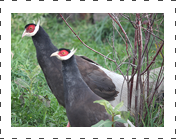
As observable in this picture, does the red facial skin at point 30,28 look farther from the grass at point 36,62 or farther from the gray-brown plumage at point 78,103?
the gray-brown plumage at point 78,103

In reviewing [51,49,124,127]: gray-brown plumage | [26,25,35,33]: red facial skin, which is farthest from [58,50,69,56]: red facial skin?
[26,25,35,33]: red facial skin

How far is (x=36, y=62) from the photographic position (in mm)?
3260

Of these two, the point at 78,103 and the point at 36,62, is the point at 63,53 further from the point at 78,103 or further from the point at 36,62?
the point at 36,62

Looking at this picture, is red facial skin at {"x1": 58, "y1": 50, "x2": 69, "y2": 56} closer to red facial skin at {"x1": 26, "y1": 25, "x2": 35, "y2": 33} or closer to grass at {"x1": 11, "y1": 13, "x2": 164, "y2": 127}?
grass at {"x1": 11, "y1": 13, "x2": 164, "y2": 127}

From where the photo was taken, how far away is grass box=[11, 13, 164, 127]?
7.26ft

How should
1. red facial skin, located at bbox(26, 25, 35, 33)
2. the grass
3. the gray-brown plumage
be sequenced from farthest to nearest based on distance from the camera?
the grass
red facial skin, located at bbox(26, 25, 35, 33)
the gray-brown plumage

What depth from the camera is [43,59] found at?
207 cm

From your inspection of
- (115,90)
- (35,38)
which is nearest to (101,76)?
(115,90)

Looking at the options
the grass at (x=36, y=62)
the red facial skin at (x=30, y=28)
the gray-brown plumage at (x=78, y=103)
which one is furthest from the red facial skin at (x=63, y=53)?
the red facial skin at (x=30, y=28)

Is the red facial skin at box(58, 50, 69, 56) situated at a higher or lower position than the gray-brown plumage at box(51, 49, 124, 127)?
higher

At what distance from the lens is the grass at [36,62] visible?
2213 millimetres

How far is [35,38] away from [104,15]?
2.34 m

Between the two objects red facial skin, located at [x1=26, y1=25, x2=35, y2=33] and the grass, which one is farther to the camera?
the grass

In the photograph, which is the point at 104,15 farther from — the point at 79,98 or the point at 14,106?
the point at 79,98
